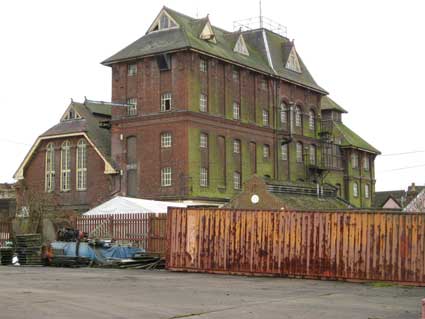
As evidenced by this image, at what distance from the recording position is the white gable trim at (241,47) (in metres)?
61.9

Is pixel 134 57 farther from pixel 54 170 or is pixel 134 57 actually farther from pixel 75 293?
pixel 75 293

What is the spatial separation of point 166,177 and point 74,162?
1017 centimetres

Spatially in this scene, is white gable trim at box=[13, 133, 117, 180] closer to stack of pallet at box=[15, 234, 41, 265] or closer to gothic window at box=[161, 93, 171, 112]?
gothic window at box=[161, 93, 171, 112]

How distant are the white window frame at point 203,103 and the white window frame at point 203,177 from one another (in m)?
4.58

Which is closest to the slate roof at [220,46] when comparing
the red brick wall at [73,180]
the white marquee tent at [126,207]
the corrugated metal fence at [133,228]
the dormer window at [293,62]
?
the dormer window at [293,62]

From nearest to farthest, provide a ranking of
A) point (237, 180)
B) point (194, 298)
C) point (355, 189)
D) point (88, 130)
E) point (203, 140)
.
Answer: point (194, 298) → point (203, 140) → point (237, 180) → point (88, 130) → point (355, 189)

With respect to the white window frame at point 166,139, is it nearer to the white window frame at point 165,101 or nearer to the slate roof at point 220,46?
the white window frame at point 165,101

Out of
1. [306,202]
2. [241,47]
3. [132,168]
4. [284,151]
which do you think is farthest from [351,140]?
[306,202]

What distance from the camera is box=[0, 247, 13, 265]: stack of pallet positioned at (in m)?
32.2

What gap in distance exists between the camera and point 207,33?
58.6 m

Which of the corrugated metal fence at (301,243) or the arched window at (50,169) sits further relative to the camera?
the arched window at (50,169)

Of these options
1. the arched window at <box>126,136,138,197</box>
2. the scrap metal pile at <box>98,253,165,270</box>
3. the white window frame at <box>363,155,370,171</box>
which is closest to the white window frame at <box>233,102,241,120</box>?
the arched window at <box>126,136,138,197</box>

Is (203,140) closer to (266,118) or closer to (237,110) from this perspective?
(237,110)

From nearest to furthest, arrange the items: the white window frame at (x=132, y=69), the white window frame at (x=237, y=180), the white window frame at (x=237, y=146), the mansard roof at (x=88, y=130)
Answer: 1. the white window frame at (x=132, y=69)
2. the white window frame at (x=237, y=180)
3. the white window frame at (x=237, y=146)
4. the mansard roof at (x=88, y=130)
